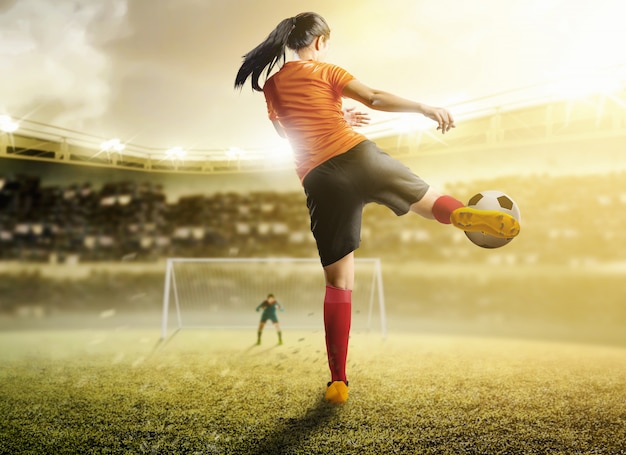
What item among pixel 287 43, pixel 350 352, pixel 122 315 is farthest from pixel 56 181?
pixel 287 43

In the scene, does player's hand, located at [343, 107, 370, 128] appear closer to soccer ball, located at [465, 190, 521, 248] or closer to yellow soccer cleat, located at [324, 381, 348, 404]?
soccer ball, located at [465, 190, 521, 248]

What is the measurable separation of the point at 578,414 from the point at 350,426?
1.01 m

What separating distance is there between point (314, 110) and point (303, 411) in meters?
1.25

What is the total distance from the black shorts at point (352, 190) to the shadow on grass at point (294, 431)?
652 millimetres

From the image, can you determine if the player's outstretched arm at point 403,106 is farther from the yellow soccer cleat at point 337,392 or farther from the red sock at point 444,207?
the yellow soccer cleat at point 337,392

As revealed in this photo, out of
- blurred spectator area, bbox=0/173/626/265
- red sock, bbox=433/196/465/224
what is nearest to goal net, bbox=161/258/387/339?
blurred spectator area, bbox=0/173/626/265

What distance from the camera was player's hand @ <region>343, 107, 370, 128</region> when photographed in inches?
73.4

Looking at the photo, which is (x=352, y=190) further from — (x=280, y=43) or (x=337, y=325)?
(x=280, y=43)

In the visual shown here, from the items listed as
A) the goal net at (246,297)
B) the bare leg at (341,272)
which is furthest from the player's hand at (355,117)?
the goal net at (246,297)

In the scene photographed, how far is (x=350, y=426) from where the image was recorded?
62.1 inches

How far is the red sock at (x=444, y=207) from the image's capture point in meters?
1.52

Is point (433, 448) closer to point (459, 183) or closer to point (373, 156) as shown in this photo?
point (373, 156)

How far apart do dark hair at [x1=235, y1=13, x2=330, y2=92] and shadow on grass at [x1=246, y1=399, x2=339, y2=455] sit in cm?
138

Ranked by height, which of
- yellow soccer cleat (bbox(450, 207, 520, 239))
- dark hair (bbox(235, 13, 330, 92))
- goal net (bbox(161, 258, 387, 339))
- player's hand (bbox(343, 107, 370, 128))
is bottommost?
goal net (bbox(161, 258, 387, 339))
